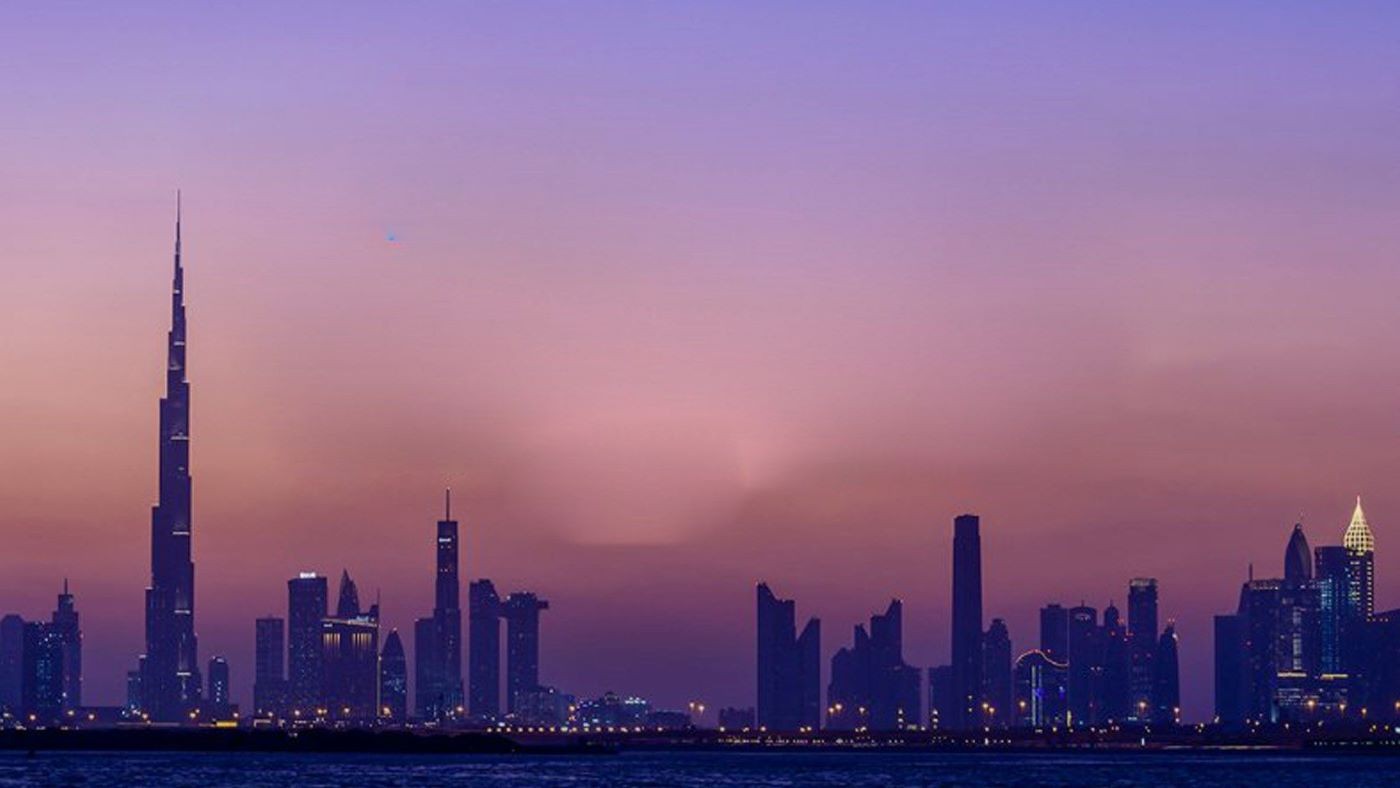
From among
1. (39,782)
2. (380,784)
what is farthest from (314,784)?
(39,782)

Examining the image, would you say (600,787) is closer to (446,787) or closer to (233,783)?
(446,787)

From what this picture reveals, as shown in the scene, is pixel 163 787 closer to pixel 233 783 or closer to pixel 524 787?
pixel 233 783

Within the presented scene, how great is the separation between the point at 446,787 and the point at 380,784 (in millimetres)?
5770

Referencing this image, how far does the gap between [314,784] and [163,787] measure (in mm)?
11556

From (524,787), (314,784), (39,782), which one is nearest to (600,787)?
(524,787)

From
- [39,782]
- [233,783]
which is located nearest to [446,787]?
[233,783]

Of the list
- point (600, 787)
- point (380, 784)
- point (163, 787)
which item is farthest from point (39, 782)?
point (600, 787)

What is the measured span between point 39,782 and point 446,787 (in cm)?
3207

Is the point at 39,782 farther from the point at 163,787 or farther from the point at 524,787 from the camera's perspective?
the point at 524,787

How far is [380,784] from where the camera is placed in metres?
196

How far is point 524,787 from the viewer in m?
200

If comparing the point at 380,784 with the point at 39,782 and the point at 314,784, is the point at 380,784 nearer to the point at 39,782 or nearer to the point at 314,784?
the point at 314,784

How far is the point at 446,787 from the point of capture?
Answer: 637ft

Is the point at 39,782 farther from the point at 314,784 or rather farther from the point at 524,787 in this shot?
the point at 524,787
